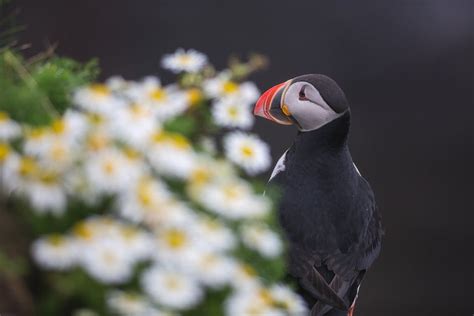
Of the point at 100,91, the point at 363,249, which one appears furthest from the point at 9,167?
the point at 363,249

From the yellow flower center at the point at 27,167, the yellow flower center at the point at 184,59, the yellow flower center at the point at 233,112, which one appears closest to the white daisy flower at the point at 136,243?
the yellow flower center at the point at 27,167

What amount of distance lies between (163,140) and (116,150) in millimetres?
46

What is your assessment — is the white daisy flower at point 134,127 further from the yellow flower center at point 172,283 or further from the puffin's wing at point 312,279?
the puffin's wing at point 312,279

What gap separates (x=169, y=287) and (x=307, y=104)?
0.75 m

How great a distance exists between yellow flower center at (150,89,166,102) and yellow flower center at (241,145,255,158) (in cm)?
11

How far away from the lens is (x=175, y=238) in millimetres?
755

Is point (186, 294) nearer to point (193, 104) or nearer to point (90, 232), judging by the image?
point (90, 232)

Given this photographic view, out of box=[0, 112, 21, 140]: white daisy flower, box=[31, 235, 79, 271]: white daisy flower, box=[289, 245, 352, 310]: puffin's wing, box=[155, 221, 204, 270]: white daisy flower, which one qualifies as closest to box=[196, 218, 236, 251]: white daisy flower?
box=[155, 221, 204, 270]: white daisy flower

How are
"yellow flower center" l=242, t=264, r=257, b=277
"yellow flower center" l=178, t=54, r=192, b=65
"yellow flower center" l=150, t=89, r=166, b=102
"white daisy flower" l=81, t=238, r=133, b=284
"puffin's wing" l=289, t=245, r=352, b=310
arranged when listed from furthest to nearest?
"puffin's wing" l=289, t=245, r=352, b=310 < "yellow flower center" l=178, t=54, r=192, b=65 < "yellow flower center" l=150, t=89, r=166, b=102 < "yellow flower center" l=242, t=264, r=257, b=277 < "white daisy flower" l=81, t=238, r=133, b=284

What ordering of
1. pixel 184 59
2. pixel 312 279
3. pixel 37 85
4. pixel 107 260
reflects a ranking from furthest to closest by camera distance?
pixel 312 279
pixel 37 85
pixel 184 59
pixel 107 260

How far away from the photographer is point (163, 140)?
0.80m

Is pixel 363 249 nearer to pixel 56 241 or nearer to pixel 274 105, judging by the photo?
pixel 274 105

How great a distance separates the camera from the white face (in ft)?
4.65

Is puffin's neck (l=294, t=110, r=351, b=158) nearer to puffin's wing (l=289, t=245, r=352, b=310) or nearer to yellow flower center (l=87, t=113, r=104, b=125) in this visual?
puffin's wing (l=289, t=245, r=352, b=310)
